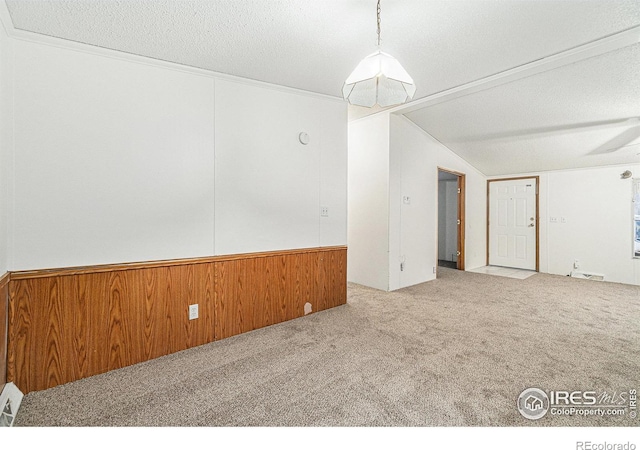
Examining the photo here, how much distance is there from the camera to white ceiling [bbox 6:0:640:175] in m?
1.73

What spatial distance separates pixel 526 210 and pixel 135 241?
255 inches

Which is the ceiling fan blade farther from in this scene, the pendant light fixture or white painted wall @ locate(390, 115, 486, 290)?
the pendant light fixture

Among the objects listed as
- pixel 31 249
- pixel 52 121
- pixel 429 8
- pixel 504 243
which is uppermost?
pixel 429 8

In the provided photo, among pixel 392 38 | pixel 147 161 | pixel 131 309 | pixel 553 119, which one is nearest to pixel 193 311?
pixel 131 309

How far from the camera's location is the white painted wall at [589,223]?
14.9 ft

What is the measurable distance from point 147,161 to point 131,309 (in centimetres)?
112

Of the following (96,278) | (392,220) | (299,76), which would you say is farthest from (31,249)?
(392,220)

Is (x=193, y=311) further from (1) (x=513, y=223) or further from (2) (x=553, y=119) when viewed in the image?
(1) (x=513, y=223)

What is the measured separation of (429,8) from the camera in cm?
176

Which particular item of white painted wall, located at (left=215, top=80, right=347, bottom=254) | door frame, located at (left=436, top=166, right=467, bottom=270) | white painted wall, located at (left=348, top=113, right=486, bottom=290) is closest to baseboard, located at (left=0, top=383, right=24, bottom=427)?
white painted wall, located at (left=215, top=80, right=347, bottom=254)

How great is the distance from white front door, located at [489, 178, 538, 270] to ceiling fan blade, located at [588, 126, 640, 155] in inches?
47.7

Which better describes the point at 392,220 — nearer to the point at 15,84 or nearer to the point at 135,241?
the point at 135,241

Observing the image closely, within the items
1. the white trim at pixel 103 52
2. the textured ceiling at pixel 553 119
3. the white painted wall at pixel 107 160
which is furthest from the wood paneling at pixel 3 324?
the textured ceiling at pixel 553 119

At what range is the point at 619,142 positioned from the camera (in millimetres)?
4000
